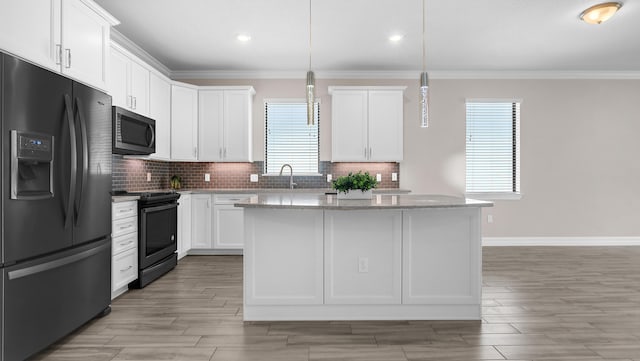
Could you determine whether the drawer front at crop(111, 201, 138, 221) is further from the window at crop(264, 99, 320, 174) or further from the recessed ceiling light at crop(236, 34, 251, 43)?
the window at crop(264, 99, 320, 174)

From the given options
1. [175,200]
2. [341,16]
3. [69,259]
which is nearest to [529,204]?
[341,16]

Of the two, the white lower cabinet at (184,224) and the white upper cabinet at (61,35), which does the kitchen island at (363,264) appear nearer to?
the white upper cabinet at (61,35)

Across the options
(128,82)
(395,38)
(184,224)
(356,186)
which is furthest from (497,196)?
(128,82)

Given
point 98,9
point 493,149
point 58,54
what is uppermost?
point 98,9

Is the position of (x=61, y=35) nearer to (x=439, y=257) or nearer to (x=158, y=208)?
(x=158, y=208)

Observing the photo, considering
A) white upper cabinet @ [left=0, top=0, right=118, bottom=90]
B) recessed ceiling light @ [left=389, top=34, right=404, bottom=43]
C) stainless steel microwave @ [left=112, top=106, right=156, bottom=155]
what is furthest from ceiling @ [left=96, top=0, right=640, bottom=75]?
stainless steel microwave @ [left=112, top=106, right=156, bottom=155]

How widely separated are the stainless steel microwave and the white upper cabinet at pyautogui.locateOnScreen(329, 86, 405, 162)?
97.7 inches

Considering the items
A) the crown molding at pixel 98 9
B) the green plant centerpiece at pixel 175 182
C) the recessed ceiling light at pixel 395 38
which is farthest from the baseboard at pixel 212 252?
the recessed ceiling light at pixel 395 38

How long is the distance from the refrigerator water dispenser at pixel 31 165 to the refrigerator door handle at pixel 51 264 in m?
0.41

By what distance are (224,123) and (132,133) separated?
1.69 m

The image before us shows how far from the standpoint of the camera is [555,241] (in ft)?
19.6

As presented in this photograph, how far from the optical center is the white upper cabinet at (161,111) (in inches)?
186

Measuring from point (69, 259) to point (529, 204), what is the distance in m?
6.10

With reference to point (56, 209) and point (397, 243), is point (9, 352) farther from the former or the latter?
point (397, 243)
